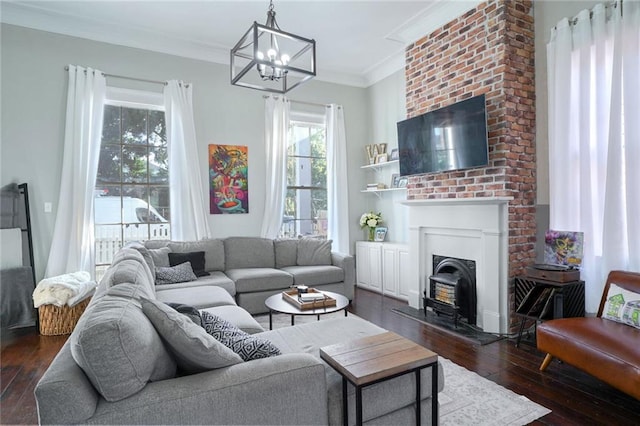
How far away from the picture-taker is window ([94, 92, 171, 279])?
13.9ft

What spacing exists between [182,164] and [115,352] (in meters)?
3.65

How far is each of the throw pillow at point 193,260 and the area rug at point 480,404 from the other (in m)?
2.77

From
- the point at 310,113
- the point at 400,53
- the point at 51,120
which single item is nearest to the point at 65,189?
the point at 51,120

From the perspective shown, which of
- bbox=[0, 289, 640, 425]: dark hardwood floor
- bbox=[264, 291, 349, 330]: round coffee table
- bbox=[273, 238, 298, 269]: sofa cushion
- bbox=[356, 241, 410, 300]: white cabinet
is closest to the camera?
bbox=[0, 289, 640, 425]: dark hardwood floor

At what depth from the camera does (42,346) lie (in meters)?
3.03

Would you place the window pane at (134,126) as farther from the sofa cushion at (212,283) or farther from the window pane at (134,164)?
the sofa cushion at (212,283)

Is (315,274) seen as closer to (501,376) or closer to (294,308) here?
(294,308)

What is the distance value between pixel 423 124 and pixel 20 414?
406cm

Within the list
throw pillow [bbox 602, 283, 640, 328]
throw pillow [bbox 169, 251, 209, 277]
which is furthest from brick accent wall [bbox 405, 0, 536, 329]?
throw pillow [bbox 169, 251, 209, 277]

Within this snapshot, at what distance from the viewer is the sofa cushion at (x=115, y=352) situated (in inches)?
42.3

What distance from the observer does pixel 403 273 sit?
445cm

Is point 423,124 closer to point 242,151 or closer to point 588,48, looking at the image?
point 588,48

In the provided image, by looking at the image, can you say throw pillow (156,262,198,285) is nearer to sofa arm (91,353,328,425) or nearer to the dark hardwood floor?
the dark hardwood floor

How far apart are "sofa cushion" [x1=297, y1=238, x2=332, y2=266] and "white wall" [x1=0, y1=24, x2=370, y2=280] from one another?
793 millimetres
